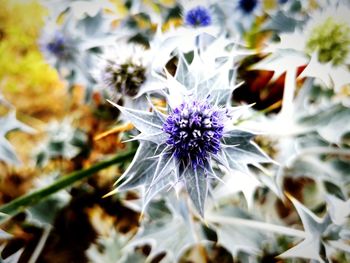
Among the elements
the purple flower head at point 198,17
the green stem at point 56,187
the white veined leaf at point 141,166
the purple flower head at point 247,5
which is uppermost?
the purple flower head at point 198,17

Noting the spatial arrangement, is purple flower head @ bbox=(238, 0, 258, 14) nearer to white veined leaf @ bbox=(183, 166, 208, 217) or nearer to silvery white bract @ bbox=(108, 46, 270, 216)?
silvery white bract @ bbox=(108, 46, 270, 216)

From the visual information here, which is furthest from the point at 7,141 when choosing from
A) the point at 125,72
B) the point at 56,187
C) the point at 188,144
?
the point at 188,144

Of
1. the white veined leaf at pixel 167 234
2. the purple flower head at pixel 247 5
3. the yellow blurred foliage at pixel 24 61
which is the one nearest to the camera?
the white veined leaf at pixel 167 234

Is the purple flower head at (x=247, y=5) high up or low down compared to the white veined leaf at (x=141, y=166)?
up

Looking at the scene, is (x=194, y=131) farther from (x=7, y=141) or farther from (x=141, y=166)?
(x=7, y=141)

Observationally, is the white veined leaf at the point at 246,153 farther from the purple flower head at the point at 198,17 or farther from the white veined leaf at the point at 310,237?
the purple flower head at the point at 198,17

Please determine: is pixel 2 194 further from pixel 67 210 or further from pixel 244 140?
pixel 244 140

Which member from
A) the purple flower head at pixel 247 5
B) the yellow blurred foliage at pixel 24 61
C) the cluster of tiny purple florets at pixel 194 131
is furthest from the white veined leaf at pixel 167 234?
the yellow blurred foliage at pixel 24 61

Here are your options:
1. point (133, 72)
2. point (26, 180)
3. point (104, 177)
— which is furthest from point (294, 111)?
point (26, 180)
